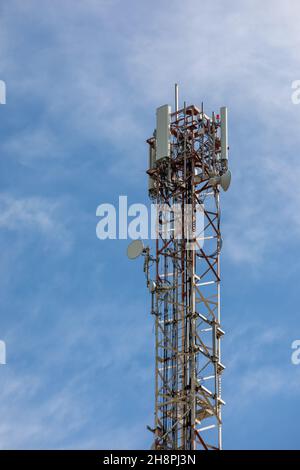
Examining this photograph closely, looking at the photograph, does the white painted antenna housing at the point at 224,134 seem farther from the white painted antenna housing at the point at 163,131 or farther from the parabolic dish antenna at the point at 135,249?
the parabolic dish antenna at the point at 135,249

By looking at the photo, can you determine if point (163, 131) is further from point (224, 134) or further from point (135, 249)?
point (135, 249)

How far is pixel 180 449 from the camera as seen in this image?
65812 mm

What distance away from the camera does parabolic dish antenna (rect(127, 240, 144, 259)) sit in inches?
2771

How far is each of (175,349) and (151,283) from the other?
3.77 meters

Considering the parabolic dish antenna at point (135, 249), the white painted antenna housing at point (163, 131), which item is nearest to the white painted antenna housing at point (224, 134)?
the white painted antenna housing at point (163, 131)

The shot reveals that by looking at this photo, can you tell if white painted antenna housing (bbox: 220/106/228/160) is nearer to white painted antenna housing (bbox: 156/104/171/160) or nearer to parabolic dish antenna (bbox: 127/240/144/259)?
white painted antenna housing (bbox: 156/104/171/160)

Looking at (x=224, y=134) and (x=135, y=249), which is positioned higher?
(x=224, y=134)

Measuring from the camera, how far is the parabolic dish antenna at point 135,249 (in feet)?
231

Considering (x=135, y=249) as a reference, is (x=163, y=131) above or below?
above

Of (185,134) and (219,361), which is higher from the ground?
(185,134)

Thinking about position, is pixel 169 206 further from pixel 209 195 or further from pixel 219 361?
pixel 219 361

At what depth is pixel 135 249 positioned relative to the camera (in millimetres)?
70625

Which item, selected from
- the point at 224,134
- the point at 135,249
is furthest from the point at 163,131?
the point at 135,249
